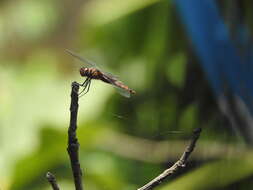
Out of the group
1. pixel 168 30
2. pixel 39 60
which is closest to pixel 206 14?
pixel 168 30

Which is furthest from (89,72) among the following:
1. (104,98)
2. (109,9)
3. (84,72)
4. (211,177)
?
(109,9)

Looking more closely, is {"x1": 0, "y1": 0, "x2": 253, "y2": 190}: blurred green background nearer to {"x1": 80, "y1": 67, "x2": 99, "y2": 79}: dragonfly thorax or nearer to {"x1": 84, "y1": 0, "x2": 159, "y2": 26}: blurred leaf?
{"x1": 84, "y1": 0, "x2": 159, "y2": 26}: blurred leaf

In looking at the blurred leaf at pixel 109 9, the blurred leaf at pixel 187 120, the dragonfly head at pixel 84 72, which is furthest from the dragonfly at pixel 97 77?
the blurred leaf at pixel 109 9

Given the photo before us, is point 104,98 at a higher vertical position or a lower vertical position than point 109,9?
lower

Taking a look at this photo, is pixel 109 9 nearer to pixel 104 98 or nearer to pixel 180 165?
pixel 104 98

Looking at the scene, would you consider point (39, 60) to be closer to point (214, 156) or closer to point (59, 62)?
point (59, 62)

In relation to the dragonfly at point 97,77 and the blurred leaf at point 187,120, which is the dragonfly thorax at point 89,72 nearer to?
the dragonfly at point 97,77
